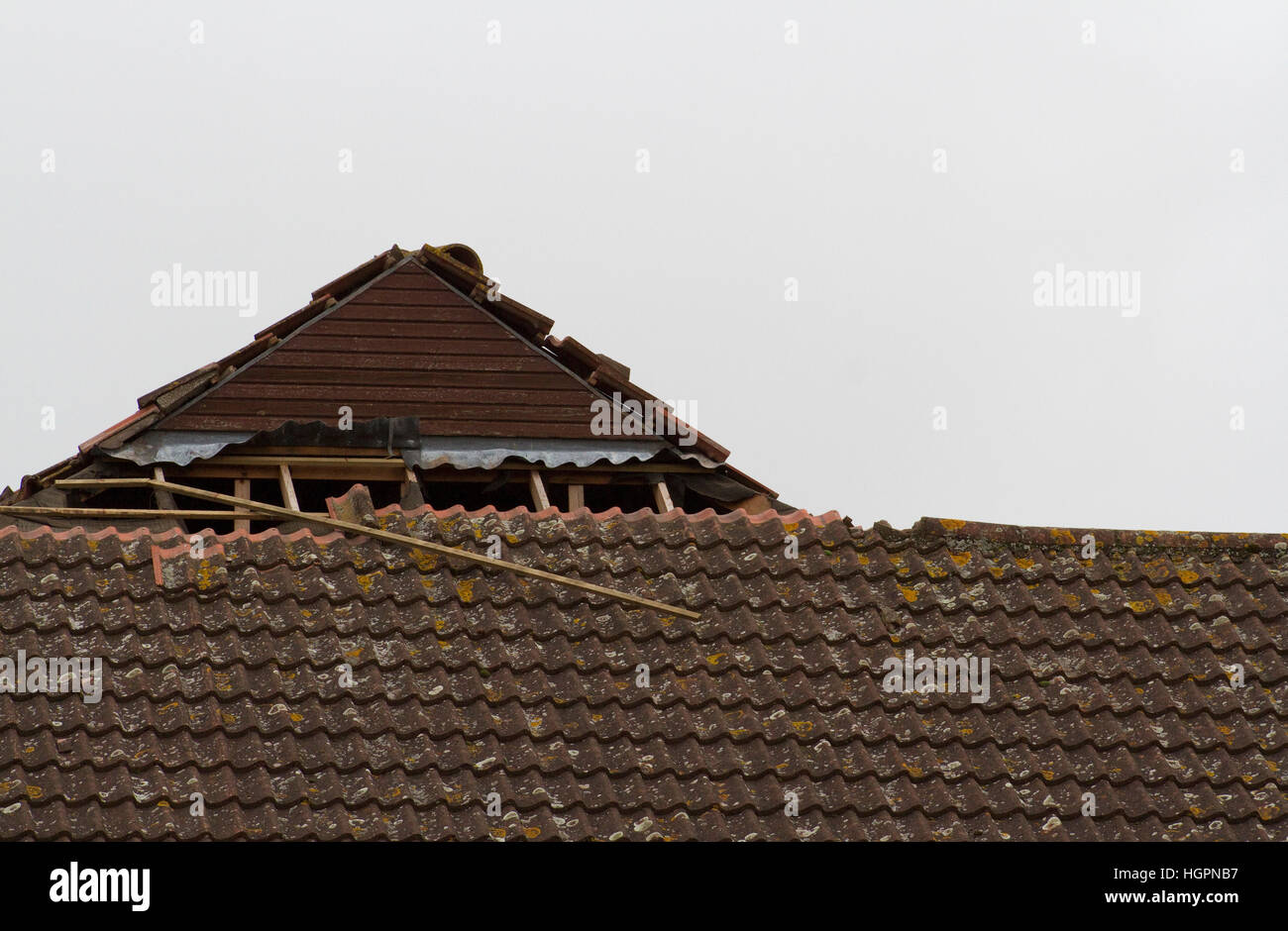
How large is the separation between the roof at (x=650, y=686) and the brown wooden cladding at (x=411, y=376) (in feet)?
10.8

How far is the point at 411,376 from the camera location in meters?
12.1

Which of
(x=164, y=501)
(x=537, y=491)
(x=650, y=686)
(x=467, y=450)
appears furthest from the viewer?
(x=467, y=450)

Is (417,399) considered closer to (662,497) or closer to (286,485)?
(286,485)

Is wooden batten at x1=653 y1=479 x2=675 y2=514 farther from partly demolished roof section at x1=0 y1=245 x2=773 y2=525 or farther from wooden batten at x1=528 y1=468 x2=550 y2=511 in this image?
wooden batten at x1=528 y1=468 x2=550 y2=511

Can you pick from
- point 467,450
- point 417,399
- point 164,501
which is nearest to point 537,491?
point 467,450

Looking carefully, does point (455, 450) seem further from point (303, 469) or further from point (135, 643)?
point (135, 643)

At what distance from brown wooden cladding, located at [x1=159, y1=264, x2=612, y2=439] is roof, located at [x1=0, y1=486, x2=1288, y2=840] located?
328 centimetres

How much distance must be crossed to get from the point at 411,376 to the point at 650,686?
5.22 metres

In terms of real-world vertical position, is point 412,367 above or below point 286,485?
above

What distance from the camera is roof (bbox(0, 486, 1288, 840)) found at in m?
6.84

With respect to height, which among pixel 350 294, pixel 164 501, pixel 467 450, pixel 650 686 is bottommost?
pixel 650 686

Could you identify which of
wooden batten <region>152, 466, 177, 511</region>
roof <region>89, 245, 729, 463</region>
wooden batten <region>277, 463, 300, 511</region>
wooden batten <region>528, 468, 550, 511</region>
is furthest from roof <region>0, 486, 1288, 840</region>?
roof <region>89, 245, 729, 463</region>

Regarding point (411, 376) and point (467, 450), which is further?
point (411, 376)

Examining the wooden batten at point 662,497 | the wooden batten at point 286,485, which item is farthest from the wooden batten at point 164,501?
the wooden batten at point 662,497
